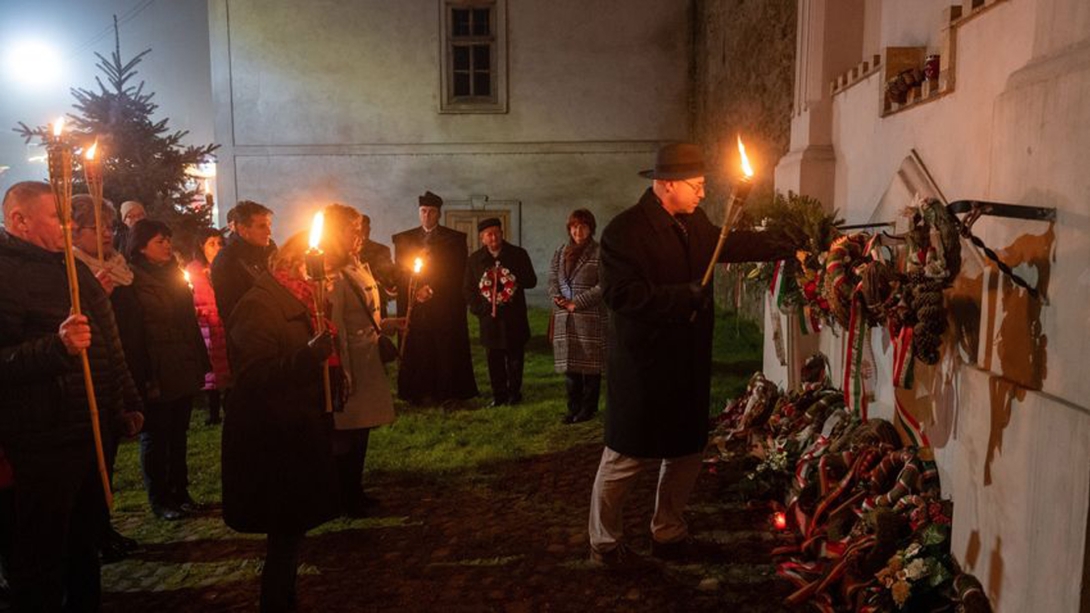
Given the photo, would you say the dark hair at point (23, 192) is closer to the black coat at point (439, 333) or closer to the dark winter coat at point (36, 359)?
the dark winter coat at point (36, 359)

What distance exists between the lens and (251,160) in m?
16.9

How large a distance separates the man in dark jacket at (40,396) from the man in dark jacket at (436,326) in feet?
16.6

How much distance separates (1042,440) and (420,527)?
3.61 m

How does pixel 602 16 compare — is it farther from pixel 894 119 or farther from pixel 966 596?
pixel 966 596

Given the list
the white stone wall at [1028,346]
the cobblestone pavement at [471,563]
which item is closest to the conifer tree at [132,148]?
the cobblestone pavement at [471,563]

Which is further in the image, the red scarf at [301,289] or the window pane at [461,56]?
the window pane at [461,56]

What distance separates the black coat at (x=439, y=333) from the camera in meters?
8.45

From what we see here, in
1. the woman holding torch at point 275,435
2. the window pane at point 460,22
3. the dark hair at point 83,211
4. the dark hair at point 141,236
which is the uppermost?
the window pane at point 460,22

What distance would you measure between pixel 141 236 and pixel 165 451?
1.43m

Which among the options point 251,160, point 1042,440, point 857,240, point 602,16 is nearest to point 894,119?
point 857,240

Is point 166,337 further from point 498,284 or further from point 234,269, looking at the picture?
point 498,284

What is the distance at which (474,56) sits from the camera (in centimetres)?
1688

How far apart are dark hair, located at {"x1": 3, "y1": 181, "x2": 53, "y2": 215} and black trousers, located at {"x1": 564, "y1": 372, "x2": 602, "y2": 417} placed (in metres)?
5.05

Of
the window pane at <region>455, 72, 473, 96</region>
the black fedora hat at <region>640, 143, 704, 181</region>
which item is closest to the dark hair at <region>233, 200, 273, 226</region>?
the black fedora hat at <region>640, 143, 704, 181</region>
